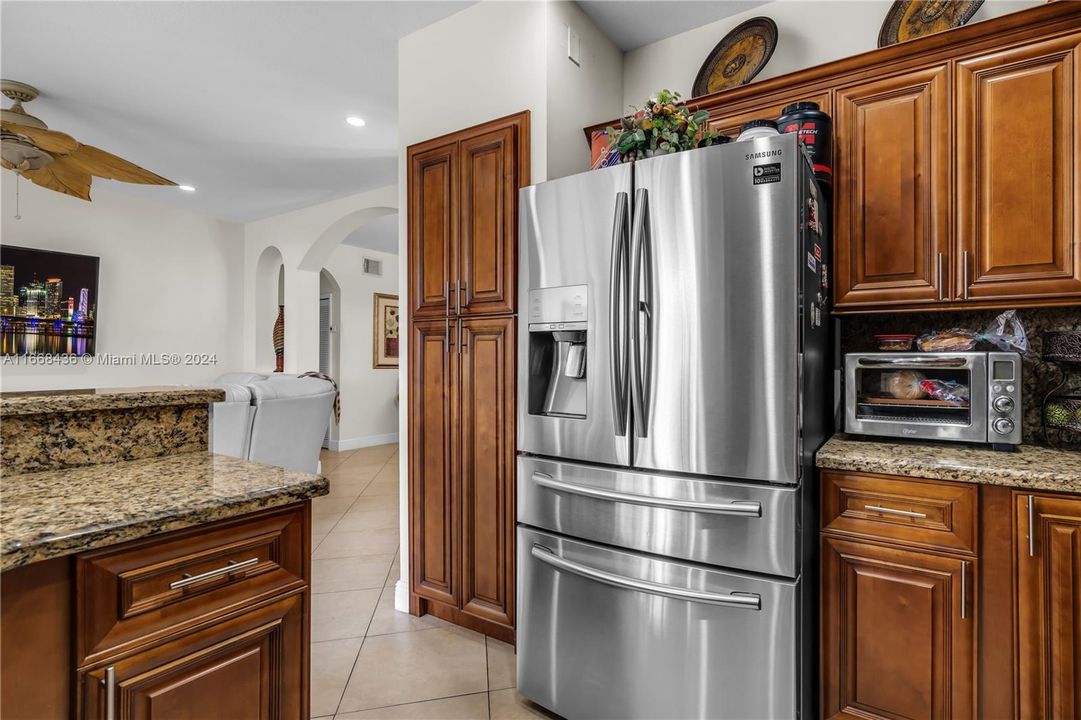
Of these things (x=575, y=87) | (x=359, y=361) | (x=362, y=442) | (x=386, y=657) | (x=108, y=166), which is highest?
(x=575, y=87)

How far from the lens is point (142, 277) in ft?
18.4

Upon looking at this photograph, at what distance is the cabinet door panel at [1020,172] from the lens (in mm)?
1638

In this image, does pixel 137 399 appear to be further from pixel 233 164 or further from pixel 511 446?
pixel 233 164

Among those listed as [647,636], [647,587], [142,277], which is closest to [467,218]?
[647,587]

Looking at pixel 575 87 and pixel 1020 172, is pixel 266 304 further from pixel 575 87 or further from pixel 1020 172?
pixel 1020 172

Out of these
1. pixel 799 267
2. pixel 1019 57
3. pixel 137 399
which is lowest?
pixel 137 399

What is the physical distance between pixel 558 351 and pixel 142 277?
5.55 metres

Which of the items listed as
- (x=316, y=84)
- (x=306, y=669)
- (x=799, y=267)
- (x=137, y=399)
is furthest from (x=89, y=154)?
(x=799, y=267)

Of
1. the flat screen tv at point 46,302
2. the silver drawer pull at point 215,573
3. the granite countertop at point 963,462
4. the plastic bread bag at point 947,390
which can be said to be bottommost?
the silver drawer pull at point 215,573

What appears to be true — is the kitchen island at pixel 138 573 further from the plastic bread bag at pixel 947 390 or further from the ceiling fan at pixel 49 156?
the ceiling fan at pixel 49 156

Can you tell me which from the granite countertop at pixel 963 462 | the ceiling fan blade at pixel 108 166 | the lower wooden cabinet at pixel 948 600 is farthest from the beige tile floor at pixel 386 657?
the ceiling fan blade at pixel 108 166

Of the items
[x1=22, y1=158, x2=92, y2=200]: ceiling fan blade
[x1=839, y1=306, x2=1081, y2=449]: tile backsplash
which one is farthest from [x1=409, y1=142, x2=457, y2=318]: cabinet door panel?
[x1=22, y1=158, x2=92, y2=200]: ceiling fan blade

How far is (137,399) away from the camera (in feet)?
4.28

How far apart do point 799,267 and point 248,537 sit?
1.46m
